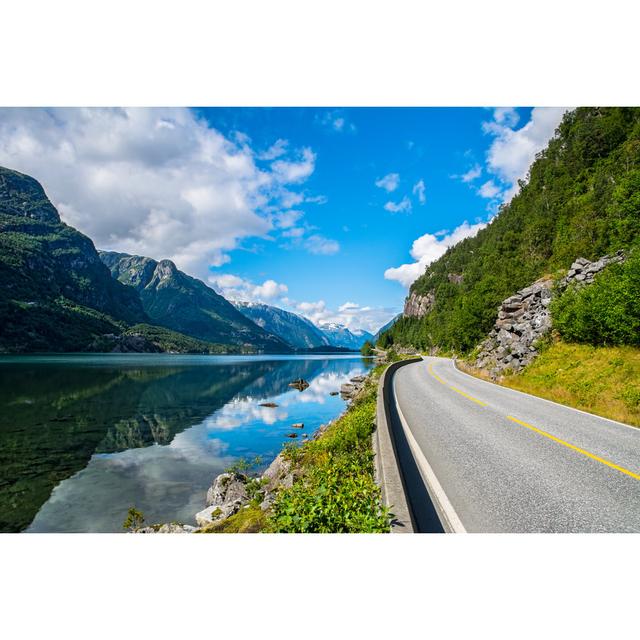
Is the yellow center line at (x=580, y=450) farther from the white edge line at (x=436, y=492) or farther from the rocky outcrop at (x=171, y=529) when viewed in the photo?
the rocky outcrop at (x=171, y=529)

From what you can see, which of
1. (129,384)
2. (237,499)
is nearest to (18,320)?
(129,384)

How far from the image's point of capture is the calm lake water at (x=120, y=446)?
1630cm

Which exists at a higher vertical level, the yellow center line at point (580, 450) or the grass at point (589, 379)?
the grass at point (589, 379)

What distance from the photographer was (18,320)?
169 m

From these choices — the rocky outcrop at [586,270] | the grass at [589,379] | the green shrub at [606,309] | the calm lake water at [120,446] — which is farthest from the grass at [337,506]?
the rocky outcrop at [586,270]

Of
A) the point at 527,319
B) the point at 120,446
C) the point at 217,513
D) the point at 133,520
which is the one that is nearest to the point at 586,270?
the point at 527,319

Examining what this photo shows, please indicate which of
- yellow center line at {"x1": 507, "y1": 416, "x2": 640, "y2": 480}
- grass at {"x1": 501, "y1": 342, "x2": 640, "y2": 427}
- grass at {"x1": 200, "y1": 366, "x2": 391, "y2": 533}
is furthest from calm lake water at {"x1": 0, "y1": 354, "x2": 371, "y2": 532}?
grass at {"x1": 501, "y1": 342, "x2": 640, "y2": 427}

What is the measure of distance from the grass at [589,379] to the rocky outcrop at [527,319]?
2.05m

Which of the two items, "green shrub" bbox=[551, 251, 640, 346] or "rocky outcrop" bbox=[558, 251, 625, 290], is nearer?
"green shrub" bbox=[551, 251, 640, 346]

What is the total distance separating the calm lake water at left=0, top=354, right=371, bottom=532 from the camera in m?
16.3

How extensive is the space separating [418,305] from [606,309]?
16171 cm

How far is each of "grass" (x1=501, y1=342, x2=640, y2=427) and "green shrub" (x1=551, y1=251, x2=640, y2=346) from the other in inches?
27.3

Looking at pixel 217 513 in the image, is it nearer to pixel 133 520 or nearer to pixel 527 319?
pixel 133 520

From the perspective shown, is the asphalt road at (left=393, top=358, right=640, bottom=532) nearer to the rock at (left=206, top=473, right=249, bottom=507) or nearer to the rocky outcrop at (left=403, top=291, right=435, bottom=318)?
the rock at (left=206, top=473, right=249, bottom=507)
